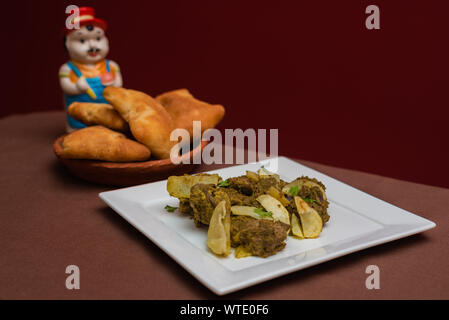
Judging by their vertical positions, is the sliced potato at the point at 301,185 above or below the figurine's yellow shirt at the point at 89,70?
below

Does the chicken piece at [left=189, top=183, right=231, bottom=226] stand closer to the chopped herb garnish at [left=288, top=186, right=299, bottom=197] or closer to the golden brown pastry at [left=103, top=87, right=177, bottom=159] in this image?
the chopped herb garnish at [left=288, top=186, right=299, bottom=197]

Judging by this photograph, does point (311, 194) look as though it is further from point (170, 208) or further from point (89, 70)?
point (89, 70)

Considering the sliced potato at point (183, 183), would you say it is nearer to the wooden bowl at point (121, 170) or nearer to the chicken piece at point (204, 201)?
the chicken piece at point (204, 201)

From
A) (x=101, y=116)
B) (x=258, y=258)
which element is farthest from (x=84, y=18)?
(x=258, y=258)

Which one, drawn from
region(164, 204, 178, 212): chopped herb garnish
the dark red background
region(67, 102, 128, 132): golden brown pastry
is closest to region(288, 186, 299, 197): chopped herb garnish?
region(164, 204, 178, 212): chopped herb garnish

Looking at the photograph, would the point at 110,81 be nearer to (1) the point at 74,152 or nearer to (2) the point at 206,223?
(1) the point at 74,152

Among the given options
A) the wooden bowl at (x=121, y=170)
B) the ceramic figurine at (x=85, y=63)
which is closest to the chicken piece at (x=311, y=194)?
the wooden bowl at (x=121, y=170)
